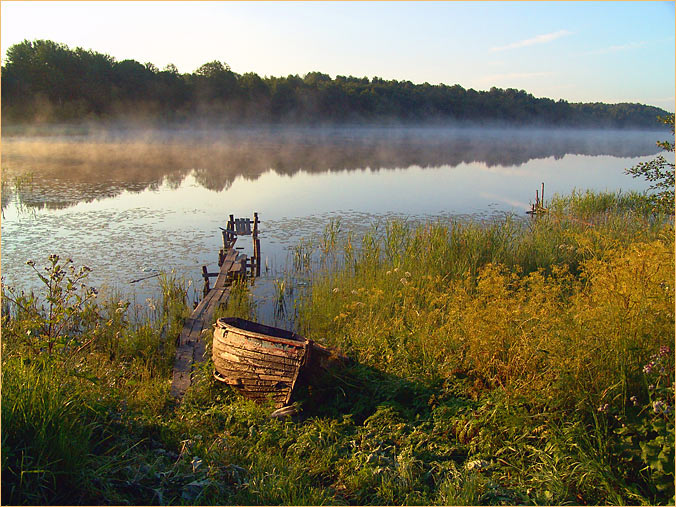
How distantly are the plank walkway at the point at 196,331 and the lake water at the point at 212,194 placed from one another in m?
0.72

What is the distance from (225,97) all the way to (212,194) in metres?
50.8

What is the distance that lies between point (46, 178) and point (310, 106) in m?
55.3

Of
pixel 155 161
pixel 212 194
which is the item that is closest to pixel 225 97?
pixel 155 161

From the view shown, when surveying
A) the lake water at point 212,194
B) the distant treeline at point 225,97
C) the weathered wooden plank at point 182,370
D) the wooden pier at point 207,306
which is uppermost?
the distant treeline at point 225,97

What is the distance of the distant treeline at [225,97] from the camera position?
2040 inches

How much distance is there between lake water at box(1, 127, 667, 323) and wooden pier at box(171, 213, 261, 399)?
1.32 feet

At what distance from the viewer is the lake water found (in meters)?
12.1

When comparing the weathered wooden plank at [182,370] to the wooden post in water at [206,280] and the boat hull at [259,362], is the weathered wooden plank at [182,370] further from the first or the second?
the wooden post in water at [206,280]

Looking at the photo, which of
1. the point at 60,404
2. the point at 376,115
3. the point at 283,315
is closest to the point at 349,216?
the point at 283,315

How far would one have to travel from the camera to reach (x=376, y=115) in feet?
264

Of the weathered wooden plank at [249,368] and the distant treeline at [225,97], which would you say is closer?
the weathered wooden plank at [249,368]

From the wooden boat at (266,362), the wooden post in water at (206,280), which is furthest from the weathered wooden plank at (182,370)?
the wooden post in water at (206,280)

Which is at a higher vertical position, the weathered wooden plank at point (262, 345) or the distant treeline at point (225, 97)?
the distant treeline at point (225, 97)

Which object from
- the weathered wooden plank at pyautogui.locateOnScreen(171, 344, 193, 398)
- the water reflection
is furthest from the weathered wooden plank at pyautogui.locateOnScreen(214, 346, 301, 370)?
the water reflection
